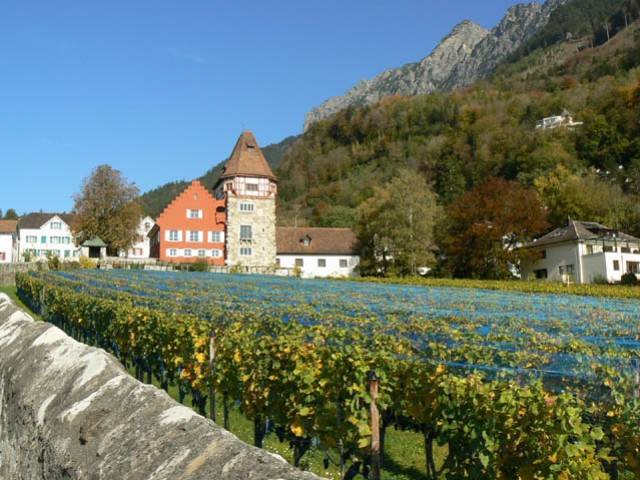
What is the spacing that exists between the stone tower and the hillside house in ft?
205

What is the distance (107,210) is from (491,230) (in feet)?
143

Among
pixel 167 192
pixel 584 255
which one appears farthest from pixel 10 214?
pixel 584 255

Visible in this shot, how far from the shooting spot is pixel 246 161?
73000 mm

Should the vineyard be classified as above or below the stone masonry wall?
below

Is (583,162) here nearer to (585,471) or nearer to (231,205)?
(231,205)

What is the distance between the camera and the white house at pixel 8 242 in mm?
105562

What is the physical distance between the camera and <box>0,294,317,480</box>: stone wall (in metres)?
2.70

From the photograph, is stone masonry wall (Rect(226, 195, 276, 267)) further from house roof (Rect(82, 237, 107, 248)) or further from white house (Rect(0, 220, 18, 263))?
white house (Rect(0, 220, 18, 263))

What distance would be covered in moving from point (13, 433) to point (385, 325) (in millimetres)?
8518

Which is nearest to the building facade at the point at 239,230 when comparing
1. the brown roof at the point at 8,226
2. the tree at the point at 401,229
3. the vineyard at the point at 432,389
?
the tree at the point at 401,229

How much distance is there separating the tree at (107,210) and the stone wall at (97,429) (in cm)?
6878

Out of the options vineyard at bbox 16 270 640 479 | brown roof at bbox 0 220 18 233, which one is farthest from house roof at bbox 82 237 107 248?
vineyard at bbox 16 270 640 479

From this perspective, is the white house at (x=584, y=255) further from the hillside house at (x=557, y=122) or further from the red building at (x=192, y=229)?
the hillside house at (x=557, y=122)

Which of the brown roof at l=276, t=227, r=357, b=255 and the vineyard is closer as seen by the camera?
the vineyard
